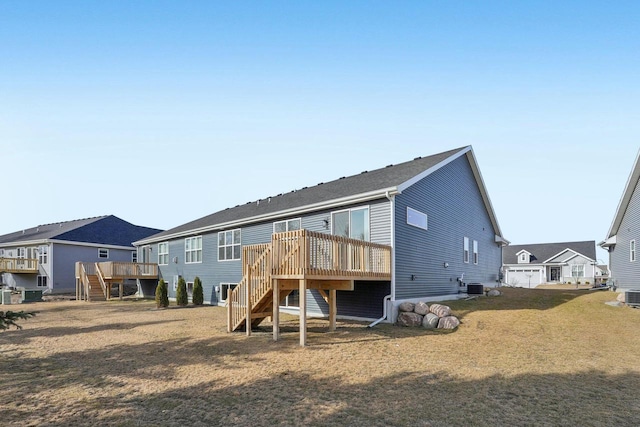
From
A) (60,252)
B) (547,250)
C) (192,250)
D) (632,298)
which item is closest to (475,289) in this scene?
(632,298)

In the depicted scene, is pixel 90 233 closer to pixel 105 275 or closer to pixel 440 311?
pixel 105 275

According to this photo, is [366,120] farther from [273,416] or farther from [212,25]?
[273,416]

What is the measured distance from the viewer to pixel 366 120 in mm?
16219

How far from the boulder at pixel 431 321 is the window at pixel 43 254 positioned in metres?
32.9

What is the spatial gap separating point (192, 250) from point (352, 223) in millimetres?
13790

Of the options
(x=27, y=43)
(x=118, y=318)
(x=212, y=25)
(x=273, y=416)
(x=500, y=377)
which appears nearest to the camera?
(x=273, y=416)

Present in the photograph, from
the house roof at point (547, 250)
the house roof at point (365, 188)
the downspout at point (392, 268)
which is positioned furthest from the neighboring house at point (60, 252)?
the house roof at point (547, 250)

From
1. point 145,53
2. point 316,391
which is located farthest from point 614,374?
point 145,53

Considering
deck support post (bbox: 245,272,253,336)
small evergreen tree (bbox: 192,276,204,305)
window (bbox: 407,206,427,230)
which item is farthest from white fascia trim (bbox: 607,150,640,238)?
small evergreen tree (bbox: 192,276,204,305)

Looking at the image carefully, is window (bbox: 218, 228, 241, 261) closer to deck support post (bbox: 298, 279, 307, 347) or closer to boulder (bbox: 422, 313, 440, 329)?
deck support post (bbox: 298, 279, 307, 347)

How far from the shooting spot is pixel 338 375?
7871mm

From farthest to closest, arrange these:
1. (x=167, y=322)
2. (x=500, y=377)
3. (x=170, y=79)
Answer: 1. (x=167, y=322)
2. (x=170, y=79)
3. (x=500, y=377)

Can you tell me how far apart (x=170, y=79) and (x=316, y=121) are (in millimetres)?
5374

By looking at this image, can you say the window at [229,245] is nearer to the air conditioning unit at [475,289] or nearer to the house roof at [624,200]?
the air conditioning unit at [475,289]
